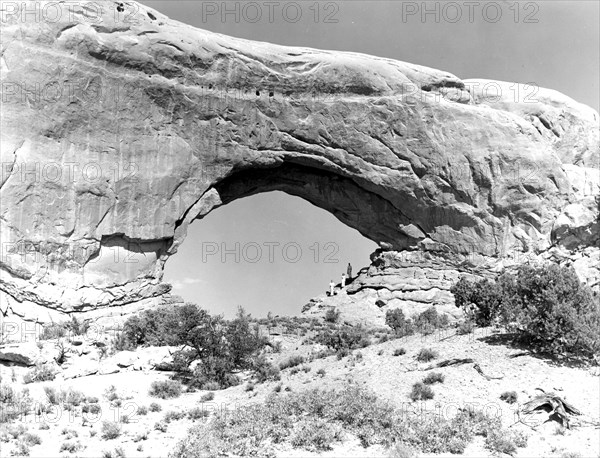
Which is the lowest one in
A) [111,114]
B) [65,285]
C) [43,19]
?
[65,285]

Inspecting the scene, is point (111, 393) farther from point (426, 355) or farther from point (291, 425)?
point (426, 355)

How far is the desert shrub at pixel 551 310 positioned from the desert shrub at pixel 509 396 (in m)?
2.63

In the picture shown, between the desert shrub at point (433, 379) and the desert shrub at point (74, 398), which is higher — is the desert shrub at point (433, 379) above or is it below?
above

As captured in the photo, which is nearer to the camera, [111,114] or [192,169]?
[111,114]

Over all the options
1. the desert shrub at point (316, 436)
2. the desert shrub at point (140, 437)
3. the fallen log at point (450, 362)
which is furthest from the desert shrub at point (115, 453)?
the fallen log at point (450, 362)

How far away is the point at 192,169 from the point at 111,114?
4.35 m

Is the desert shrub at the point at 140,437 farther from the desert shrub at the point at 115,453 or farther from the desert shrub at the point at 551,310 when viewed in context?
the desert shrub at the point at 551,310

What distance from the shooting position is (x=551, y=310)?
14.2 meters

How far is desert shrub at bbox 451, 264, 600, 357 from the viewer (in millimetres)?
13680

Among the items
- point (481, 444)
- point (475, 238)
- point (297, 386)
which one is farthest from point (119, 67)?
point (481, 444)

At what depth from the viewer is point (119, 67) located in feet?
83.9

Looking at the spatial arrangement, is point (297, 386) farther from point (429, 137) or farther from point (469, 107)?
point (469, 107)

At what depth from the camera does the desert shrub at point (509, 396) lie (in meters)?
11.7

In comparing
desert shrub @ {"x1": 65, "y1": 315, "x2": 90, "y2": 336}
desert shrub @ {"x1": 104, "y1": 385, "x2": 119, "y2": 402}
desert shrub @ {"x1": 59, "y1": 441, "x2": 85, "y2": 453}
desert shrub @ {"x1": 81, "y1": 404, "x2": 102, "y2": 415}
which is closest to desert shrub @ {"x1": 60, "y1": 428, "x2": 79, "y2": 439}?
desert shrub @ {"x1": 59, "y1": 441, "x2": 85, "y2": 453}
